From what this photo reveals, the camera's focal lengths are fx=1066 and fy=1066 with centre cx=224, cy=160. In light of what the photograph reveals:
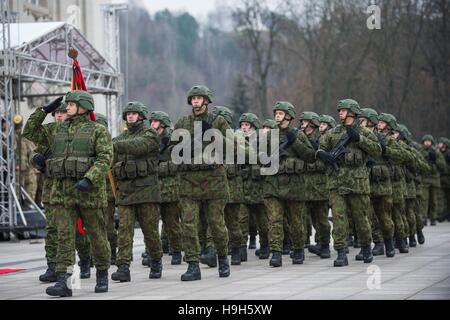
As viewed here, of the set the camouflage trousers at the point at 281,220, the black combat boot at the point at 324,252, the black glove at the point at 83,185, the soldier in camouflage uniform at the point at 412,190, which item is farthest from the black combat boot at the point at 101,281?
the soldier in camouflage uniform at the point at 412,190

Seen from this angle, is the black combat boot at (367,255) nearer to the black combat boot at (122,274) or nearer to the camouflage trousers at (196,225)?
the camouflage trousers at (196,225)

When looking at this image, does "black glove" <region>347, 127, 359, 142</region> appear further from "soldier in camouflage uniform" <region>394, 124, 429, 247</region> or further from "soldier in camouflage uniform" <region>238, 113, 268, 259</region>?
"soldier in camouflage uniform" <region>394, 124, 429, 247</region>

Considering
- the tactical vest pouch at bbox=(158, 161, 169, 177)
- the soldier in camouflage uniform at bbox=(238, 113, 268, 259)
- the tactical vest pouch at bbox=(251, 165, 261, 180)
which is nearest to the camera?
the tactical vest pouch at bbox=(158, 161, 169, 177)

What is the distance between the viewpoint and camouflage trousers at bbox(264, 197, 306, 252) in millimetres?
14219

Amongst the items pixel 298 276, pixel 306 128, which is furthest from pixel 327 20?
pixel 298 276

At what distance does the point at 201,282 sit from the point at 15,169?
9.74 metres

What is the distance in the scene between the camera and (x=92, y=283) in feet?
41.2

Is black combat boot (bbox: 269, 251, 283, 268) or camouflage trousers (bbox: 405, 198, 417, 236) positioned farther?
camouflage trousers (bbox: 405, 198, 417, 236)

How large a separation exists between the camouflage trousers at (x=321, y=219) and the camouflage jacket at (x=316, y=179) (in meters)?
0.26

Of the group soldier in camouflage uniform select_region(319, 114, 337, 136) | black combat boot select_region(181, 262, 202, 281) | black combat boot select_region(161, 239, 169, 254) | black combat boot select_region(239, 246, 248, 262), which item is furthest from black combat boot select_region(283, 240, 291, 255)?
black combat boot select_region(181, 262, 202, 281)

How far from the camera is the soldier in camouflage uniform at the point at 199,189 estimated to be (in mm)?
12547

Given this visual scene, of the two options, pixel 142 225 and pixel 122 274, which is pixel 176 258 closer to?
pixel 142 225

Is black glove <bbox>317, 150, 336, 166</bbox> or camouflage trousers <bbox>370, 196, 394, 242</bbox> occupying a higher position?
black glove <bbox>317, 150, 336, 166</bbox>

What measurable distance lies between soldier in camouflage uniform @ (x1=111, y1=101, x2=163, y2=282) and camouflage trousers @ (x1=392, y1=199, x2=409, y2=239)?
16.0ft
